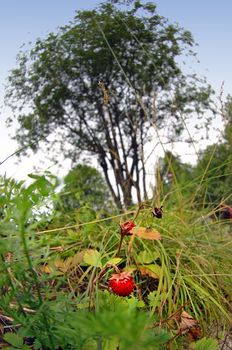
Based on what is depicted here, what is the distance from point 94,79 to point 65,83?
56.5 inches

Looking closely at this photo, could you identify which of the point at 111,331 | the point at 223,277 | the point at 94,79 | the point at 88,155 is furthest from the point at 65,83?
the point at 111,331

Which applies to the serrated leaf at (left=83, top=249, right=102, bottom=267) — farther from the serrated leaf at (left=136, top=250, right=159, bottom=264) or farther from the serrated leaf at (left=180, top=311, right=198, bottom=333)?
the serrated leaf at (left=136, top=250, right=159, bottom=264)

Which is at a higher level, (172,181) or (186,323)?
(172,181)

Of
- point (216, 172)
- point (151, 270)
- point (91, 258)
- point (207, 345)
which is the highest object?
point (216, 172)

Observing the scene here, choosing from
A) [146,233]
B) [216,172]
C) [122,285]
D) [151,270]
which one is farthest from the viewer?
[216,172]

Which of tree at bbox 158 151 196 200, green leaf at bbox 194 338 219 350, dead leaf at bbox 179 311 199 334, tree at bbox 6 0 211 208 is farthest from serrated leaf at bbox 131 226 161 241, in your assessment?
tree at bbox 6 0 211 208

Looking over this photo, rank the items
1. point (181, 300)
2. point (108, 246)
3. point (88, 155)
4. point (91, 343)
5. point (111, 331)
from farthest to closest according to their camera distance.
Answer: point (88, 155) < point (108, 246) < point (181, 300) < point (91, 343) < point (111, 331)

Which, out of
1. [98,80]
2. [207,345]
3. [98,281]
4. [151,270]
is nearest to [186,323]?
[207,345]

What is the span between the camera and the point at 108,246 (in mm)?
2635

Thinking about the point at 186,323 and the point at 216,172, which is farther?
the point at 216,172

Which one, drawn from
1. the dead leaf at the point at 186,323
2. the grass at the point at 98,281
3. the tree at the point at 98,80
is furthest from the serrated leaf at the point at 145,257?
the tree at the point at 98,80

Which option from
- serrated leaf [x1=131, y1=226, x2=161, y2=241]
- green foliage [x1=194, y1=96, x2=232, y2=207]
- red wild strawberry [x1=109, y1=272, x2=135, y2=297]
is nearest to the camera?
red wild strawberry [x1=109, y1=272, x2=135, y2=297]

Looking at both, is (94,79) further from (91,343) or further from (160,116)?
(91,343)

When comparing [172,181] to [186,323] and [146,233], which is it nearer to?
[146,233]
